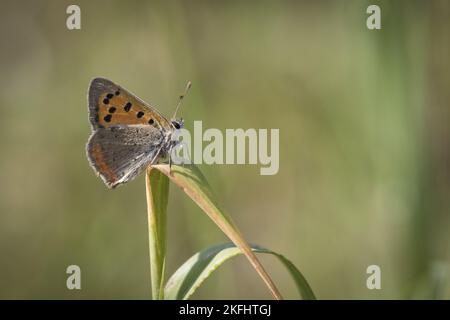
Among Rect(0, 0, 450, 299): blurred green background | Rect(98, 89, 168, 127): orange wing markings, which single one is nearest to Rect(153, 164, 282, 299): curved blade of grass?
Rect(98, 89, 168, 127): orange wing markings

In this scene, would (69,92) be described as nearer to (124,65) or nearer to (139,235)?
(124,65)

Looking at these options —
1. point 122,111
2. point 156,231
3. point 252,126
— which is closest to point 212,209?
point 156,231

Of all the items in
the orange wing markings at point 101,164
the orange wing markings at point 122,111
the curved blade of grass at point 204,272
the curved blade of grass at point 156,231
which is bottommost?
the curved blade of grass at point 204,272

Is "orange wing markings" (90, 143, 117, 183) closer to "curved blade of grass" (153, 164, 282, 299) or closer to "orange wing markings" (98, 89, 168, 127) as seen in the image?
"orange wing markings" (98, 89, 168, 127)

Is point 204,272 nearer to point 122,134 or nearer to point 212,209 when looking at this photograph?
point 212,209

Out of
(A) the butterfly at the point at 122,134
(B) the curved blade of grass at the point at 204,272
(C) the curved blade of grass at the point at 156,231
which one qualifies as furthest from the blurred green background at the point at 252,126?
(C) the curved blade of grass at the point at 156,231

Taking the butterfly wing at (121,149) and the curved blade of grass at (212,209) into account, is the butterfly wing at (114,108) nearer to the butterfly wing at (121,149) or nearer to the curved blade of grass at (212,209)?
the butterfly wing at (121,149)
